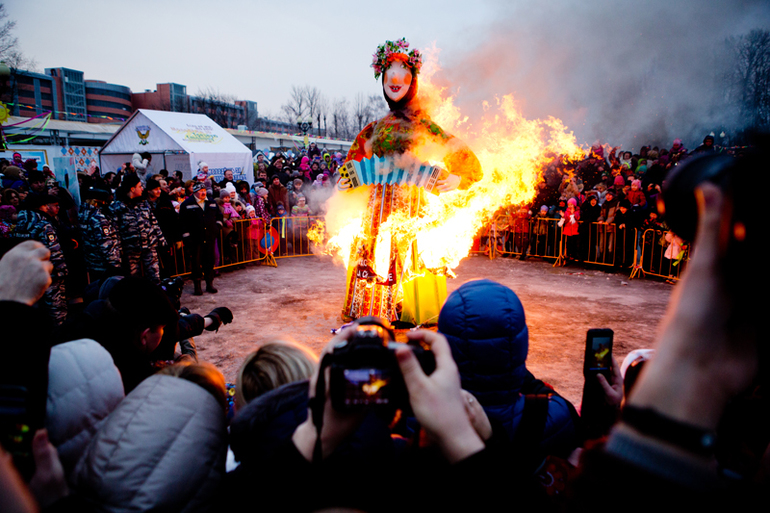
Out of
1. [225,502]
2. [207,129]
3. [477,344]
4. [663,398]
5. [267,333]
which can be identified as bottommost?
[267,333]

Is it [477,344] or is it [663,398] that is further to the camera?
[477,344]

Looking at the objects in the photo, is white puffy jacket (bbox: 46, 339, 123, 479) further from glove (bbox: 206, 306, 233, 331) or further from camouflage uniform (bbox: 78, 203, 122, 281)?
camouflage uniform (bbox: 78, 203, 122, 281)

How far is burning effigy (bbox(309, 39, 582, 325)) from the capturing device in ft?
17.9

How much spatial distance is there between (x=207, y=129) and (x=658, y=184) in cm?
1579

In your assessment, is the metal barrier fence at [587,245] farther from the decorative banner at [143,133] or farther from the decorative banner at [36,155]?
the decorative banner at [36,155]

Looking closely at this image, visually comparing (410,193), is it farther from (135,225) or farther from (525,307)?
(135,225)

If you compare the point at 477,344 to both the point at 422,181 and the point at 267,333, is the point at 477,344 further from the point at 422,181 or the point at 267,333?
the point at 267,333

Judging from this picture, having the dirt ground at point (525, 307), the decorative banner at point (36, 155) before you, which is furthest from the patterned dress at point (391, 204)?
the decorative banner at point (36, 155)

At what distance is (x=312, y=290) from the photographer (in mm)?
8312

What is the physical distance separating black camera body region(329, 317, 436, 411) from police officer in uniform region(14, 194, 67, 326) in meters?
5.75

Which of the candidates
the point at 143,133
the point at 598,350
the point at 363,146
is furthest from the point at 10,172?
the point at 598,350

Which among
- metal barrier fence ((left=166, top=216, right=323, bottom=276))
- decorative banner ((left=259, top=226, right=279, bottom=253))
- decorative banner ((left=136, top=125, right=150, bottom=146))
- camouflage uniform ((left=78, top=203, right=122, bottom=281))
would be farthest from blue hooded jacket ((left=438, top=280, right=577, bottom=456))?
decorative banner ((left=136, top=125, right=150, bottom=146))

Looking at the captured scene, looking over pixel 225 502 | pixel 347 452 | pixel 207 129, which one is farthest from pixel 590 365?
pixel 207 129

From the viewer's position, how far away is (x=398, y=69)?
5.35 metres
